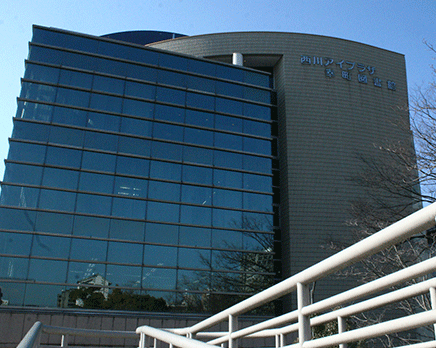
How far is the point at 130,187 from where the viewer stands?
72.2ft

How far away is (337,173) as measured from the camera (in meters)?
25.2

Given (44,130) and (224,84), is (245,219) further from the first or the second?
(44,130)

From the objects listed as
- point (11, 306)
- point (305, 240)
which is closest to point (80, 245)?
point (11, 306)

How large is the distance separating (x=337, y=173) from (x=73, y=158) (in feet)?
48.3

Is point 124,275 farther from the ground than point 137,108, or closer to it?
closer to it

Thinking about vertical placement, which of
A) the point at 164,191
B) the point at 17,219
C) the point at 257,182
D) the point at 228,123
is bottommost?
the point at 17,219

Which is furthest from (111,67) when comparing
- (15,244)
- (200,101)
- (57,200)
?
(15,244)

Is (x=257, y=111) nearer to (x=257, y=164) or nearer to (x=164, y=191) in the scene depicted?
(x=257, y=164)

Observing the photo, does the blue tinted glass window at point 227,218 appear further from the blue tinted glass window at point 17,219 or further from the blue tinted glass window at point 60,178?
the blue tinted glass window at point 17,219

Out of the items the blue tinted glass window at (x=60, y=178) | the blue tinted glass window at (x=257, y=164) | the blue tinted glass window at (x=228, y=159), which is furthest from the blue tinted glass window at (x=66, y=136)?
the blue tinted glass window at (x=257, y=164)

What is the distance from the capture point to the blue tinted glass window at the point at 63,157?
21266mm

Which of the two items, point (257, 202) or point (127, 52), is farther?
point (127, 52)

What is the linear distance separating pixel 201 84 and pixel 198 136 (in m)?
3.35

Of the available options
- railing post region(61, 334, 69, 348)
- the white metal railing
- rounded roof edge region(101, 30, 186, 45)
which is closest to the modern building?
rounded roof edge region(101, 30, 186, 45)
